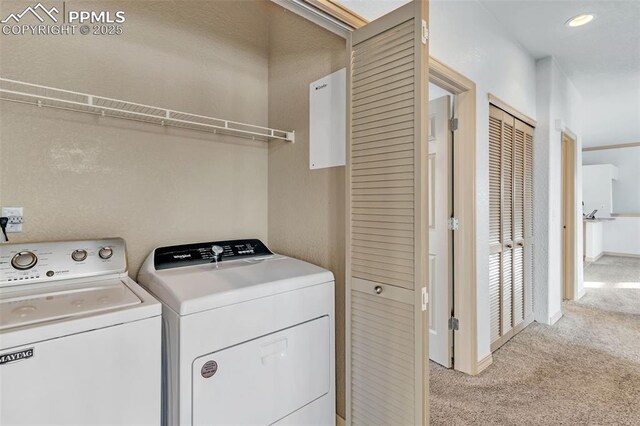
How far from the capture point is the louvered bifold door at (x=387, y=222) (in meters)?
1.23

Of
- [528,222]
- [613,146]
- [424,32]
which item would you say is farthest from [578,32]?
[613,146]

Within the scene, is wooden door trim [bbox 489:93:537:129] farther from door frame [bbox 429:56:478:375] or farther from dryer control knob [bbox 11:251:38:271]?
dryer control knob [bbox 11:251:38:271]

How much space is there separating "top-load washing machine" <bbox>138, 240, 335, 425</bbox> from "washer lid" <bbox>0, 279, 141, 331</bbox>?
155 mm

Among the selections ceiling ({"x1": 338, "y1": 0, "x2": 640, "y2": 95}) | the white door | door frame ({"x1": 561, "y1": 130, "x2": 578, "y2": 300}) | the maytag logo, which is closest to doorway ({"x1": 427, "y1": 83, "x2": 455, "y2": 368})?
the white door

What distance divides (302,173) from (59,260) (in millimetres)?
1179

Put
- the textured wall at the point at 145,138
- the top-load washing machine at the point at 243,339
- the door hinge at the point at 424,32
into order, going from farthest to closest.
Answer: the textured wall at the point at 145,138 → the door hinge at the point at 424,32 → the top-load washing machine at the point at 243,339

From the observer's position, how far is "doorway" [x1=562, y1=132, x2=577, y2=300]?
3893mm

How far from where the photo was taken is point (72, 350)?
0.87 m

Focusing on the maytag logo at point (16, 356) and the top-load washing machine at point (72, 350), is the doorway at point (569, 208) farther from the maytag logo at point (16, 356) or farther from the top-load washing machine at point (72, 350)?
the maytag logo at point (16, 356)

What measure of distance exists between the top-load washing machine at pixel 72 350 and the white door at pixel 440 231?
6.52 ft

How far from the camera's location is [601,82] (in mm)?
3881

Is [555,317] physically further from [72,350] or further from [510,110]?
[72,350]

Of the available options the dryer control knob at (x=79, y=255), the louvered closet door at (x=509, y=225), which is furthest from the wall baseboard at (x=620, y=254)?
the dryer control knob at (x=79, y=255)

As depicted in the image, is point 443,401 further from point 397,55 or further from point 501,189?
point 397,55
